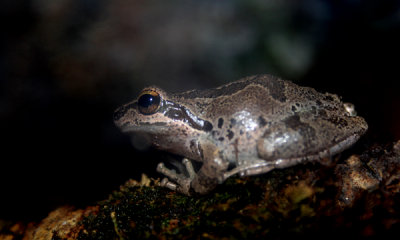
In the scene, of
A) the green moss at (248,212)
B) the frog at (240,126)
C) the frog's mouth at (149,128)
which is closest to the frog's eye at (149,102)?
the frog at (240,126)

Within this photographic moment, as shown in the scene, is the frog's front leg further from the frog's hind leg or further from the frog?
the frog's hind leg

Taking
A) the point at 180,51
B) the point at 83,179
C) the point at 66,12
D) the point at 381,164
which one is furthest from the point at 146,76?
the point at 381,164

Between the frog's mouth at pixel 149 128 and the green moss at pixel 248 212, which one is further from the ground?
the frog's mouth at pixel 149 128

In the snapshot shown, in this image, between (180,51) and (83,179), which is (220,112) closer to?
(83,179)

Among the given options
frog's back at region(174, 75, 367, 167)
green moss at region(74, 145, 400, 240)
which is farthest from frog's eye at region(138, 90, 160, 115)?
green moss at region(74, 145, 400, 240)

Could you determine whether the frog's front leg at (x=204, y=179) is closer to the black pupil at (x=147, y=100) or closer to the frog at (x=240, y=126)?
the frog at (x=240, y=126)
